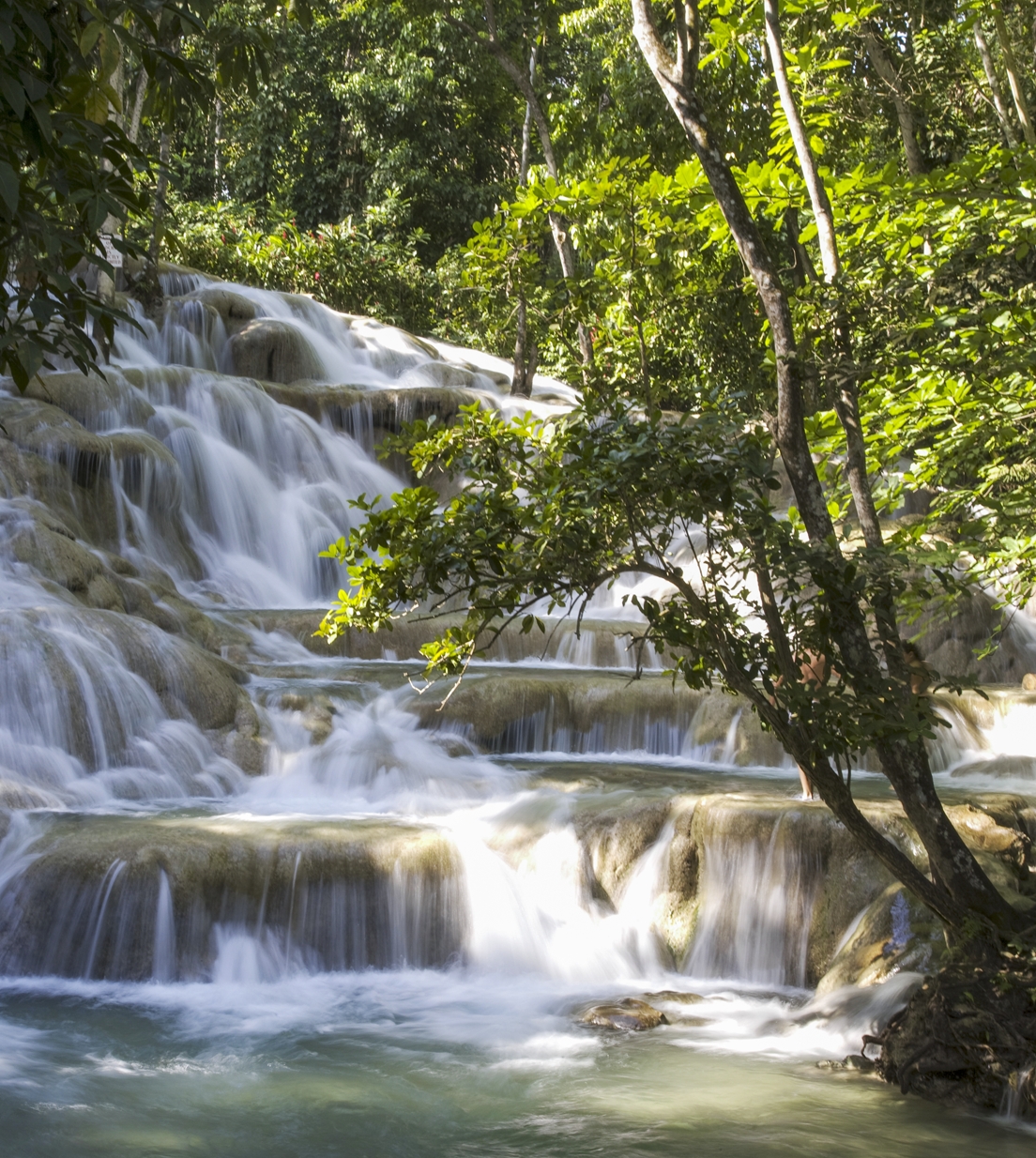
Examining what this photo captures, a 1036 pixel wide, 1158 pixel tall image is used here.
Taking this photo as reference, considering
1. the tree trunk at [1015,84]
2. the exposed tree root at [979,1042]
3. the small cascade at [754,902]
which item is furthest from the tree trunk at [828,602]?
the tree trunk at [1015,84]

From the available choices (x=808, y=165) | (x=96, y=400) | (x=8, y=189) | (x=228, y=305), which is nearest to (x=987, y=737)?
(x=808, y=165)

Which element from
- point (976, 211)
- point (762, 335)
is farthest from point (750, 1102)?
point (976, 211)

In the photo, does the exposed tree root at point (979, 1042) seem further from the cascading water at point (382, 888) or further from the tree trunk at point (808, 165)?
the tree trunk at point (808, 165)

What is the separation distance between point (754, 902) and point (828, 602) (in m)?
2.90

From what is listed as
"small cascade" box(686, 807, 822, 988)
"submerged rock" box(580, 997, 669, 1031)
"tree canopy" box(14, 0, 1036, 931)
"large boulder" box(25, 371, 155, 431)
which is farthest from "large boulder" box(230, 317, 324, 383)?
"submerged rock" box(580, 997, 669, 1031)

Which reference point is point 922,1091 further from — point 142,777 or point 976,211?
A: point 142,777

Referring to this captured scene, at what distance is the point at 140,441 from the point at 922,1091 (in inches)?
458

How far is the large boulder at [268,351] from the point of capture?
2038 cm

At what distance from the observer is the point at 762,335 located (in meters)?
5.79

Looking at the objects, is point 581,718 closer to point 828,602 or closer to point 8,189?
point 828,602

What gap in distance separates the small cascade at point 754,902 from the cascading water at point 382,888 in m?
0.02

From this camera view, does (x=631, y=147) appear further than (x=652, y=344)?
Yes

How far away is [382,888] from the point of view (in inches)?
285

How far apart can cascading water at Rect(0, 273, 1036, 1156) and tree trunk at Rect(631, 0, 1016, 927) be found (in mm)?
947
